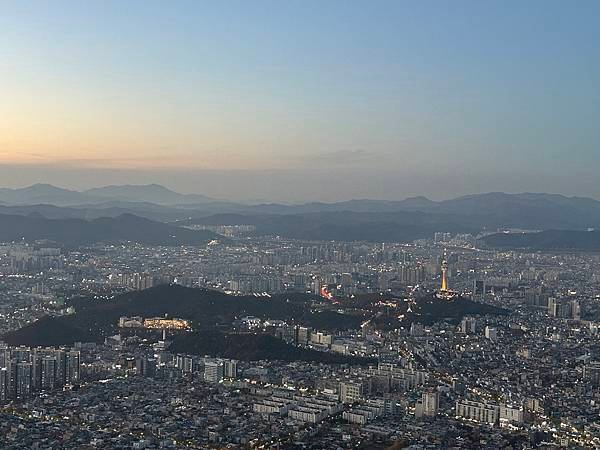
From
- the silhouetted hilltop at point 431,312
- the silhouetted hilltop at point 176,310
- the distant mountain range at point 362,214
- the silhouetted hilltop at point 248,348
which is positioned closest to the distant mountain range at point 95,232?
the distant mountain range at point 362,214

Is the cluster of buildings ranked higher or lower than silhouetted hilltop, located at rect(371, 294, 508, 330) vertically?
higher

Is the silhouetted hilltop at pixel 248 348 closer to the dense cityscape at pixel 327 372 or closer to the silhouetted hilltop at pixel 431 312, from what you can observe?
the dense cityscape at pixel 327 372

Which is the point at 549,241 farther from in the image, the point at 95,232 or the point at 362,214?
the point at 95,232

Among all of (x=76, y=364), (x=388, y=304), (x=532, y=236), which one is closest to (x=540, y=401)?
(x=76, y=364)

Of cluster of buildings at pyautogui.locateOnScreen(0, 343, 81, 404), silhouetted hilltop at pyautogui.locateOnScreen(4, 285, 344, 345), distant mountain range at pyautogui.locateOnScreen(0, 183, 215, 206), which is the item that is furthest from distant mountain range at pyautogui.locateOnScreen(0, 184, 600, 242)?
cluster of buildings at pyautogui.locateOnScreen(0, 343, 81, 404)

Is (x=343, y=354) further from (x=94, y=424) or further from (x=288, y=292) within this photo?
(x=288, y=292)

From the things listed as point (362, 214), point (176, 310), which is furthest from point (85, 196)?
point (176, 310)

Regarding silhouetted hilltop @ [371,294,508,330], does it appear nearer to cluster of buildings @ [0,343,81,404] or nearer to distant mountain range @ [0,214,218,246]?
cluster of buildings @ [0,343,81,404]
